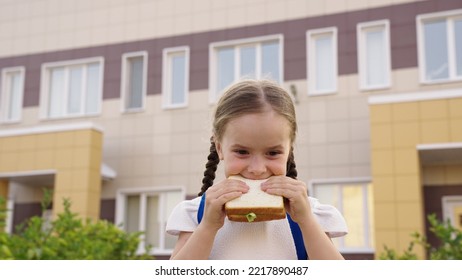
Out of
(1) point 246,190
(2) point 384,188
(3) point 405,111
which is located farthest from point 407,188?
(1) point 246,190

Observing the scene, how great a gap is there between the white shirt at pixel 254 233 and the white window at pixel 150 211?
12.8m

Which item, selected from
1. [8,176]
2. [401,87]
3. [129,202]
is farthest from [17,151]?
[401,87]

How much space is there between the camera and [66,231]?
7.58m

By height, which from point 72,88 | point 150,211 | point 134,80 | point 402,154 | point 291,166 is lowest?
point 291,166

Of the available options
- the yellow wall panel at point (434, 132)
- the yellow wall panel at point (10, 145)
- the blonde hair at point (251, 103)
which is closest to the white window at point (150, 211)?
the yellow wall panel at point (10, 145)

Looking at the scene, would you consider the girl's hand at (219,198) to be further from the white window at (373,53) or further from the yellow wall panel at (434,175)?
the white window at (373,53)

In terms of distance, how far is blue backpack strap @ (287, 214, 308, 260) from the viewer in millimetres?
2455

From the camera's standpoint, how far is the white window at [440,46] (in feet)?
44.2

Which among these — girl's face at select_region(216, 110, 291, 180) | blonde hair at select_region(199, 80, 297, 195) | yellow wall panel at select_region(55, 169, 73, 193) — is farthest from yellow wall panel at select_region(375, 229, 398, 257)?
girl's face at select_region(216, 110, 291, 180)

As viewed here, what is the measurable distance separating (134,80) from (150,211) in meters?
3.61

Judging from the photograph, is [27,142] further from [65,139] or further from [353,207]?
[353,207]

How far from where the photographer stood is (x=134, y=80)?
16656mm

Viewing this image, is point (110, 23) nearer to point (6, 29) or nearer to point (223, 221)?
point (6, 29)

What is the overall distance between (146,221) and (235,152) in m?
13.7
